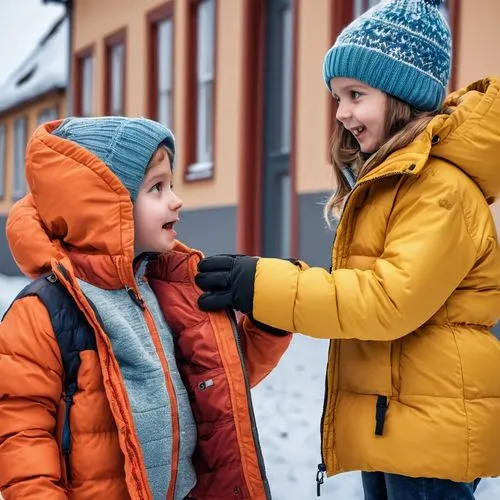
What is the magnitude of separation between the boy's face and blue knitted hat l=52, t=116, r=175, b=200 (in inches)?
1.3

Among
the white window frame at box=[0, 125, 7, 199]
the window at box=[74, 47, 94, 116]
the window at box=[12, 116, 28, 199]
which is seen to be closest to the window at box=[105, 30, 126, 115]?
the window at box=[74, 47, 94, 116]

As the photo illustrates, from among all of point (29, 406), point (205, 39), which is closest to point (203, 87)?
point (205, 39)

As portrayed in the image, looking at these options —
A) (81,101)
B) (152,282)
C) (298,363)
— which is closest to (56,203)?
(152,282)

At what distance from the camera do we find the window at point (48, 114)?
48.2 ft

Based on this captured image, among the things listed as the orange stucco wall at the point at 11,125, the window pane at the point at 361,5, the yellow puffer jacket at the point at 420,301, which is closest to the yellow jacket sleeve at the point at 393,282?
the yellow puffer jacket at the point at 420,301

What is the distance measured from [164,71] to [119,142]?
8449 millimetres

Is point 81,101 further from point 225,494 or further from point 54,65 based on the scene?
point 225,494

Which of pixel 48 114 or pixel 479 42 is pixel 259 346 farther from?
pixel 48 114

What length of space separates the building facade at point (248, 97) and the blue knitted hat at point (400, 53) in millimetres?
3046

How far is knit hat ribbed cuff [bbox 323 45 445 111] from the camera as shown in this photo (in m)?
2.01

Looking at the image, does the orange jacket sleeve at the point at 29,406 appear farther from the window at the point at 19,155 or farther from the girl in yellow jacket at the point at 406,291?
the window at the point at 19,155

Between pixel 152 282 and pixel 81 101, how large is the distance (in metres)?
11.3

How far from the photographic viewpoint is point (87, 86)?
12.8 meters

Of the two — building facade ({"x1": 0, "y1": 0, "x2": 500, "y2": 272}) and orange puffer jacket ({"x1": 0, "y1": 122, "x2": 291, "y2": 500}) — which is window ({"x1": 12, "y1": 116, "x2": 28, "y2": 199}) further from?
orange puffer jacket ({"x1": 0, "y1": 122, "x2": 291, "y2": 500})
